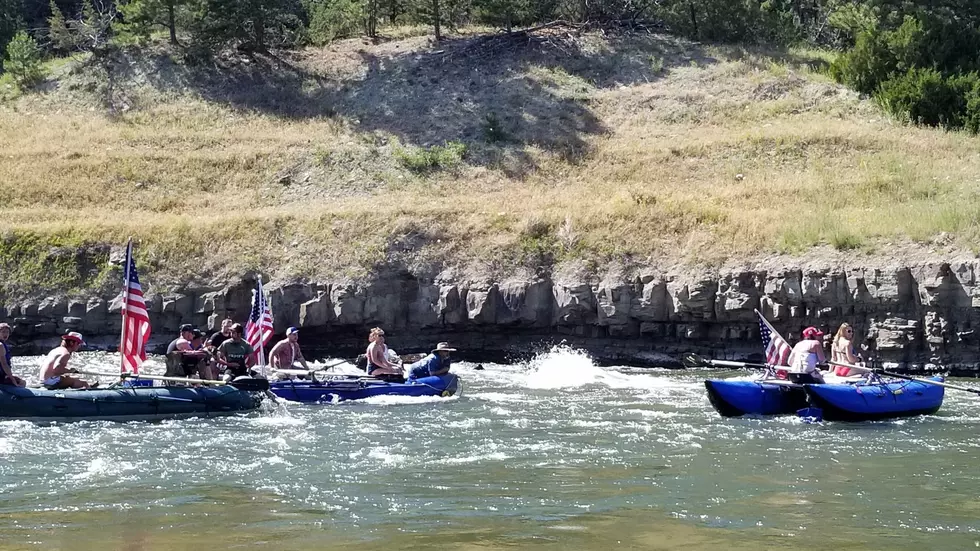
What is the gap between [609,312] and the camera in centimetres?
3030

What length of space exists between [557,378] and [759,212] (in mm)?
9726

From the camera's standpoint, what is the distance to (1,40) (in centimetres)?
5581

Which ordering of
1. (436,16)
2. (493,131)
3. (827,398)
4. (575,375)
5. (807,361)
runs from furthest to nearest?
(436,16) → (493,131) → (575,375) → (807,361) → (827,398)

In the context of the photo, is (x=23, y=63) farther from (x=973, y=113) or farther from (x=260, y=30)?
(x=973, y=113)

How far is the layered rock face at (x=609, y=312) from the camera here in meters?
27.5

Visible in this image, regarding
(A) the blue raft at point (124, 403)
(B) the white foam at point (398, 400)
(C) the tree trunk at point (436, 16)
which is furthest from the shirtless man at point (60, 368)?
(C) the tree trunk at point (436, 16)

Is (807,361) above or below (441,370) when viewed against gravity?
above

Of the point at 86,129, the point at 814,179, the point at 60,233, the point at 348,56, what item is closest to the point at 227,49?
the point at 348,56

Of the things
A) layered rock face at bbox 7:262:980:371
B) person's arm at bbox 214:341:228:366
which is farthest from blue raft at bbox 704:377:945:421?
person's arm at bbox 214:341:228:366

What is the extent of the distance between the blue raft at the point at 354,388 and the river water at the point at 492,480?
674mm

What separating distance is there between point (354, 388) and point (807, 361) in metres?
8.18

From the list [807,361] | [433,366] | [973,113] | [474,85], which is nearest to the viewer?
[807,361]

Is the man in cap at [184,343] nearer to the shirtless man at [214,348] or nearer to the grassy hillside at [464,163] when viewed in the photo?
the shirtless man at [214,348]

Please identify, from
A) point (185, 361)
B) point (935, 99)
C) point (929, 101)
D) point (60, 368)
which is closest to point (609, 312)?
point (185, 361)
